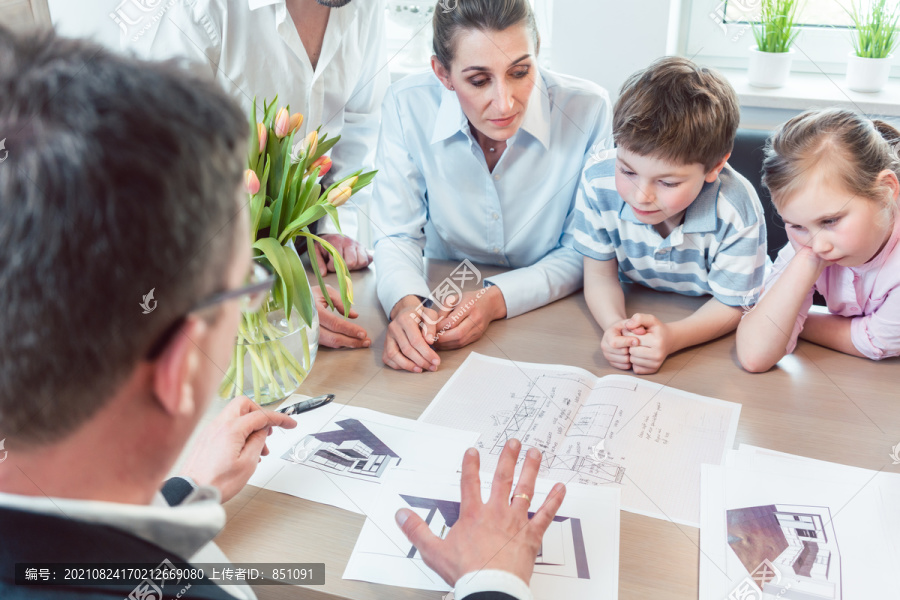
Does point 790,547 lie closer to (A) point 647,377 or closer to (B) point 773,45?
(A) point 647,377

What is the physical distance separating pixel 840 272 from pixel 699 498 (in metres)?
0.66

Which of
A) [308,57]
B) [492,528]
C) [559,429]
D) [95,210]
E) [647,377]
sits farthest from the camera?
[308,57]

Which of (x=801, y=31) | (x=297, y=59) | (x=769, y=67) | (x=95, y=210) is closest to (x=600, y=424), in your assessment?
(x=95, y=210)

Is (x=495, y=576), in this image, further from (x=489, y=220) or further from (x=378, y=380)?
(x=489, y=220)

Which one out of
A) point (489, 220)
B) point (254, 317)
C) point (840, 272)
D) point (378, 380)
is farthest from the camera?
point (489, 220)

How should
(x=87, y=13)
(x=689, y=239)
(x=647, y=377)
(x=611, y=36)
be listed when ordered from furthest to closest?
(x=611, y=36), (x=87, y=13), (x=689, y=239), (x=647, y=377)

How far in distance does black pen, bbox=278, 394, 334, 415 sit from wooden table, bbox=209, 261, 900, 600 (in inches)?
1.6

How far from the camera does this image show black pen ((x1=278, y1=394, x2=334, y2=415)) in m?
1.09

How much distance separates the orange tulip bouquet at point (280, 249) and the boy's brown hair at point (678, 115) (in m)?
0.50

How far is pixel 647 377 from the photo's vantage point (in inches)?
46.8

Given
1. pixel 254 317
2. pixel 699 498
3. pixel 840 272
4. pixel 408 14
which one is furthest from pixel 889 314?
pixel 408 14

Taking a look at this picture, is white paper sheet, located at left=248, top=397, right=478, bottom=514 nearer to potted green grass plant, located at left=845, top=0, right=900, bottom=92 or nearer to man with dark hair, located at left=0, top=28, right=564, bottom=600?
man with dark hair, located at left=0, top=28, right=564, bottom=600

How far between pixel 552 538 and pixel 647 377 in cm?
43

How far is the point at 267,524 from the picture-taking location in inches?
35.2
